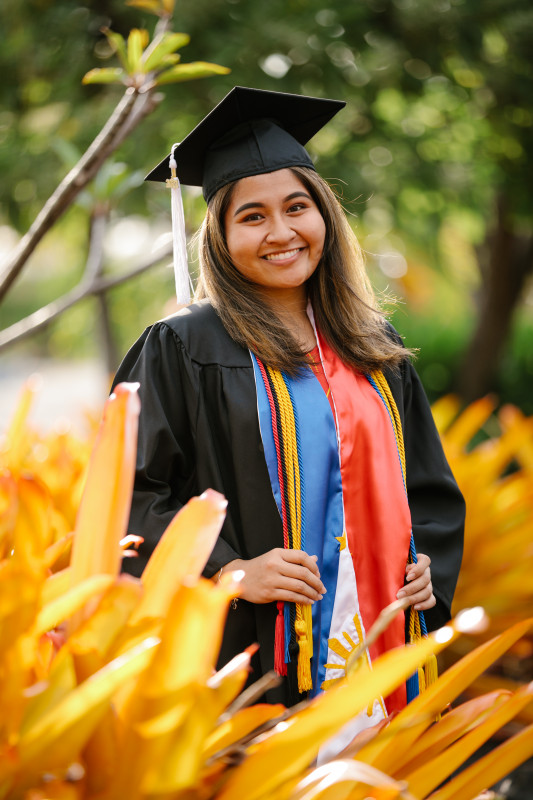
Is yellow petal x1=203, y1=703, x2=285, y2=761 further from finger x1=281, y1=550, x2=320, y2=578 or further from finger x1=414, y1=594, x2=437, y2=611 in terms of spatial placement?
finger x1=414, y1=594, x2=437, y2=611

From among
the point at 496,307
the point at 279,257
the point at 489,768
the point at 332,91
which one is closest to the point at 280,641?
the point at 489,768

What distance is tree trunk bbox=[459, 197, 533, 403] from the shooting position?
295 inches

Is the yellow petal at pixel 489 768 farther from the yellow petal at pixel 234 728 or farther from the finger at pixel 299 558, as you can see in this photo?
the finger at pixel 299 558

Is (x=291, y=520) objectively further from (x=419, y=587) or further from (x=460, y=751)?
(x=460, y=751)

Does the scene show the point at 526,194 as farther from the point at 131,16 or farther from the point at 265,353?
the point at 265,353

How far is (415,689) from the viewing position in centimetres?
183

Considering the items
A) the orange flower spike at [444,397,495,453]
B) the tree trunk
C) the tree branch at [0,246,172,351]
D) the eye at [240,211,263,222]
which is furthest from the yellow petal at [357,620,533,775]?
the tree trunk

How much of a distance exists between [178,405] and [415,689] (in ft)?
2.83

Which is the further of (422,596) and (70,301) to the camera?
(70,301)

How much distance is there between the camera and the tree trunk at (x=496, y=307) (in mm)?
7500

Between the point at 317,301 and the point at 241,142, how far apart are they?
443 mm

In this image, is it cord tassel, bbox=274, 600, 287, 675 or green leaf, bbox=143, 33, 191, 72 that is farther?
green leaf, bbox=143, 33, 191, 72

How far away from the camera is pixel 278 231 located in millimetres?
1852

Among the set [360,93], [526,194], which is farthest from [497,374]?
[360,93]
